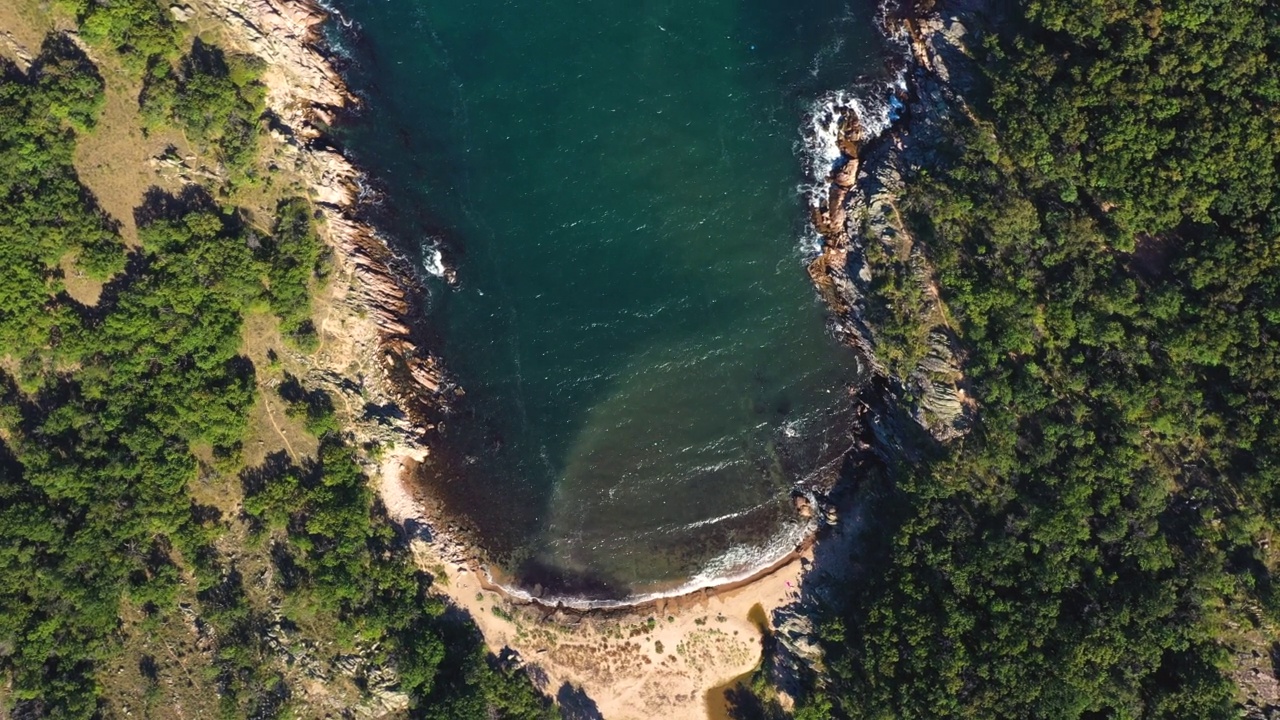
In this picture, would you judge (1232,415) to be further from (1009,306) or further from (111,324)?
(111,324)

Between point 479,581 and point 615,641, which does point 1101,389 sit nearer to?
point 615,641

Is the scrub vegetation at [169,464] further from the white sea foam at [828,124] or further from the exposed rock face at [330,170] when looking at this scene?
the white sea foam at [828,124]

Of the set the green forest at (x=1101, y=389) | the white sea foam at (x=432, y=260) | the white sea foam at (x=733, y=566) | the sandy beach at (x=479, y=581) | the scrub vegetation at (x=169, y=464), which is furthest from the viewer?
the white sea foam at (x=733, y=566)

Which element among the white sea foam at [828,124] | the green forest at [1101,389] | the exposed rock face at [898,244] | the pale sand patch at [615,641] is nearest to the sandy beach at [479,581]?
the pale sand patch at [615,641]

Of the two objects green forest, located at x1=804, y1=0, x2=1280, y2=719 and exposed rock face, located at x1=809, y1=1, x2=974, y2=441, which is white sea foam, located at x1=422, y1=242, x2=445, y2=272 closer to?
exposed rock face, located at x1=809, y1=1, x2=974, y2=441

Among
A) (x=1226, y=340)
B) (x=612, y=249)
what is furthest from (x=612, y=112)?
(x=1226, y=340)

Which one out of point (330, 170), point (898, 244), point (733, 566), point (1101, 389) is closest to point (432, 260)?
point (330, 170)
